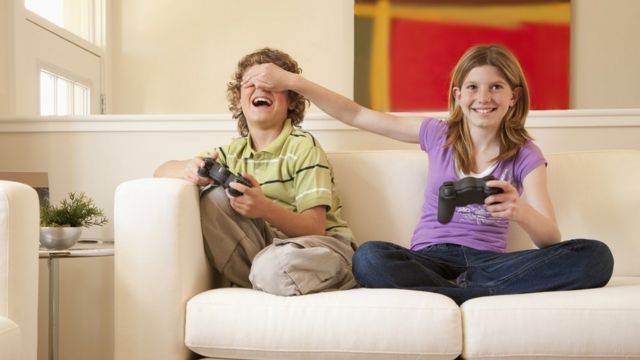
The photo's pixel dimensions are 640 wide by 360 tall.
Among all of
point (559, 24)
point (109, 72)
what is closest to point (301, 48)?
point (109, 72)

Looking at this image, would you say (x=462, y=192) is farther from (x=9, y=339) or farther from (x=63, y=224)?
(x=63, y=224)

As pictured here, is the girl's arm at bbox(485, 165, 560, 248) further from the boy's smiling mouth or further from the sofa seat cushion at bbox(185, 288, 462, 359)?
the boy's smiling mouth

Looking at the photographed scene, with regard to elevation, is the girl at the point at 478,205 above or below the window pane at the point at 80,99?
below

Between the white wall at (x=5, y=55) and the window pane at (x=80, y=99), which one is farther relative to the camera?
the window pane at (x=80, y=99)

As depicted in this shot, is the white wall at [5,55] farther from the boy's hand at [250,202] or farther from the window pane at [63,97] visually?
the boy's hand at [250,202]

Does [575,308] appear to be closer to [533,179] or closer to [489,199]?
[489,199]

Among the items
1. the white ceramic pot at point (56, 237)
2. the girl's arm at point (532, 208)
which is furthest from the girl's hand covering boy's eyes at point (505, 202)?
the white ceramic pot at point (56, 237)

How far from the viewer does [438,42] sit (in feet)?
11.0

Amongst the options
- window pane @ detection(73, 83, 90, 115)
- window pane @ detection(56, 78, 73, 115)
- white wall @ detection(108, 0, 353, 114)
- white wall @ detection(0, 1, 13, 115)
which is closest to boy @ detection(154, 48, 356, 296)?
white wall @ detection(0, 1, 13, 115)

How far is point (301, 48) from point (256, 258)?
2.30 meters

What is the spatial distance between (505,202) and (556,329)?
0.90 ft

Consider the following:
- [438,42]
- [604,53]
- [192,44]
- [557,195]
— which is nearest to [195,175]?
[557,195]

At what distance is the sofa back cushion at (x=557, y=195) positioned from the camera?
1750 millimetres

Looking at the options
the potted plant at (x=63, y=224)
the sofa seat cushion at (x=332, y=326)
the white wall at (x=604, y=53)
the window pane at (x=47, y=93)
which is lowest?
the sofa seat cushion at (x=332, y=326)
